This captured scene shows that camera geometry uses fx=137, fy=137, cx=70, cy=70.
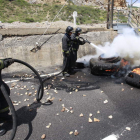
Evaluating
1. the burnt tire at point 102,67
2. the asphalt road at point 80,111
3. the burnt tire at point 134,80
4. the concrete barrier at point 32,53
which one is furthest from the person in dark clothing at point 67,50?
the burnt tire at point 134,80

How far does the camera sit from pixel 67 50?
595 centimetres

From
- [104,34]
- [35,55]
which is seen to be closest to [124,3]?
[104,34]

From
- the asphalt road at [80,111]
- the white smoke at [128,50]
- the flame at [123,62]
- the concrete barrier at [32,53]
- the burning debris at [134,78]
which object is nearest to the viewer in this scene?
the asphalt road at [80,111]

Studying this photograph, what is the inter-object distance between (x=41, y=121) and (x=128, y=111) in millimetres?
2154

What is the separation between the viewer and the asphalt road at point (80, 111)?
9.21 feet

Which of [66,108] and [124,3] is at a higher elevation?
[124,3]

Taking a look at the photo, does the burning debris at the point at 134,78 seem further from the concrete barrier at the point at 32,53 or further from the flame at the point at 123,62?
the concrete barrier at the point at 32,53

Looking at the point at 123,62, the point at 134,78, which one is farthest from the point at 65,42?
the point at 134,78

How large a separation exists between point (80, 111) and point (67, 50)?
10.2 feet

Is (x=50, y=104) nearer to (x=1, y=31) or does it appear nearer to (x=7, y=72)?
(x=7, y=72)

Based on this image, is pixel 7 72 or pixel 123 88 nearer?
pixel 123 88

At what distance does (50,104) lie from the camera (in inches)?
157

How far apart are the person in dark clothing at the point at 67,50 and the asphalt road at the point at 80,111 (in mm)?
996

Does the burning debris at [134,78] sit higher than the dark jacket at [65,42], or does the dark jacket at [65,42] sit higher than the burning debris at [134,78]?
the dark jacket at [65,42]
